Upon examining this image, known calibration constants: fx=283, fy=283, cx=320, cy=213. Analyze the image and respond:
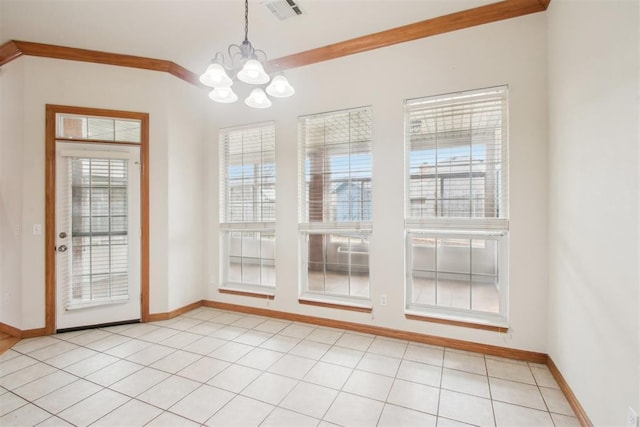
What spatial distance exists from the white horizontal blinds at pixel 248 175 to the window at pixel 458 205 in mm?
1680

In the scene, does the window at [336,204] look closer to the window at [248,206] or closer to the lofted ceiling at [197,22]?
the window at [248,206]

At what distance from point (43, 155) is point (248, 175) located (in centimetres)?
214

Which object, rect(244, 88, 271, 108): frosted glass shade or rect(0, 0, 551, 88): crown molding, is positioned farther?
rect(0, 0, 551, 88): crown molding

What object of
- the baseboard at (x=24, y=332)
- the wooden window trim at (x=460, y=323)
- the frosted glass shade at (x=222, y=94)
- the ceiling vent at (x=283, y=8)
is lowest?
the baseboard at (x=24, y=332)

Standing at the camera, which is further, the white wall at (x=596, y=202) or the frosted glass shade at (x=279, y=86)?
the frosted glass shade at (x=279, y=86)

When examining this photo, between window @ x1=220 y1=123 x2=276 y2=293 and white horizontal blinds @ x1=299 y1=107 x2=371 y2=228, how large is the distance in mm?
478

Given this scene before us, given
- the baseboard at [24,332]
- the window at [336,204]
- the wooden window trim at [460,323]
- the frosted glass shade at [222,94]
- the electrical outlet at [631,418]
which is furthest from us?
the window at [336,204]

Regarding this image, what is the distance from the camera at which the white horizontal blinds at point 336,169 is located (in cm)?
308

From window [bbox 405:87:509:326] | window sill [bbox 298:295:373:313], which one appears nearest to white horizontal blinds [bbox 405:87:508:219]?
window [bbox 405:87:509:326]

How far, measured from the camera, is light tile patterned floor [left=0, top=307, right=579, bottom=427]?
1.83m

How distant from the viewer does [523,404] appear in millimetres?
1938

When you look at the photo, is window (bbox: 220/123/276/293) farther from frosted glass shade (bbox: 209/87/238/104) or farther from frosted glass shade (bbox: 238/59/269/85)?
frosted glass shade (bbox: 238/59/269/85)

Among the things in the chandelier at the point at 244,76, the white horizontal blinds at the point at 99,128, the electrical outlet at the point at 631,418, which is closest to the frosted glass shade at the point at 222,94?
the chandelier at the point at 244,76

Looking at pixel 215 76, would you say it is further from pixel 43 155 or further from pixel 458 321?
pixel 458 321
